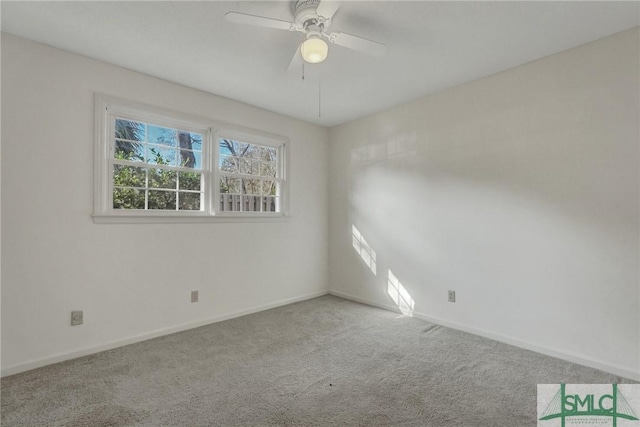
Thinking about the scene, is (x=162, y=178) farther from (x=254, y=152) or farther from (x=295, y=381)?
(x=295, y=381)

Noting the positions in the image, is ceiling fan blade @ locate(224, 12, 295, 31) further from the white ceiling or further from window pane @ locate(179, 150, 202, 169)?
window pane @ locate(179, 150, 202, 169)

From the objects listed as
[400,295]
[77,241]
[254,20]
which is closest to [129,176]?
[77,241]

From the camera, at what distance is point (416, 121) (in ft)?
11.9

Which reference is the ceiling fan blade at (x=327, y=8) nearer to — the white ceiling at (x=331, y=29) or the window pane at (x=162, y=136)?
the white ceiling at (x=331, y=29)

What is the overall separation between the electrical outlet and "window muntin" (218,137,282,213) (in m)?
1.56

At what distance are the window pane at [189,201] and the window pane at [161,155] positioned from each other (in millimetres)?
349

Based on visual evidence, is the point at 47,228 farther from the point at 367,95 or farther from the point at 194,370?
the point at 367,95

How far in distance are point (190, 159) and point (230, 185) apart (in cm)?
53

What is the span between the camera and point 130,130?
9.73 feet

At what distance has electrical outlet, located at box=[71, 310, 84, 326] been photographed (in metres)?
2.57

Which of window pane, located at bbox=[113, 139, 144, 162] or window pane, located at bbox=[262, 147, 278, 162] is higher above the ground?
window pane, located at bbox=[262, 147, 278, 162]

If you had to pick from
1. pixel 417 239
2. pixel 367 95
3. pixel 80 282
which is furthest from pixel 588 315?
pixel 80 282

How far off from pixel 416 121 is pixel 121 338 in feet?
12.3

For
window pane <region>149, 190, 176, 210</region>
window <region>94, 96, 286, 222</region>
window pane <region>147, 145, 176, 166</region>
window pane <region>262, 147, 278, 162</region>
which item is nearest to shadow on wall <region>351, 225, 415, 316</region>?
window <region>94, 96, 286, 222</region>
